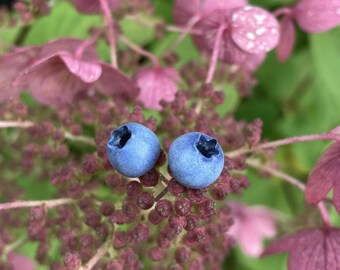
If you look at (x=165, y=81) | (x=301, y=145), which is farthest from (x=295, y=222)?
(x=165, y=81)

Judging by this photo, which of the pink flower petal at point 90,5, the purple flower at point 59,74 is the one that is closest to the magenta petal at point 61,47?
the purple flower at point 59,74

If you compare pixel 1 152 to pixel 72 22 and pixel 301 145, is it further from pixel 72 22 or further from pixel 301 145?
pixel 301 145

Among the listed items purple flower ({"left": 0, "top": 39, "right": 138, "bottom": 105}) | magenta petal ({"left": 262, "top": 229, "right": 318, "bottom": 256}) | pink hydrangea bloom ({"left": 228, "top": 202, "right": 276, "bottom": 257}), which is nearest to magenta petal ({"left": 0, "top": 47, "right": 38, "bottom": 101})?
purple flower ({"left": 0, "top": 39, "right": 138, "bottom": 105})

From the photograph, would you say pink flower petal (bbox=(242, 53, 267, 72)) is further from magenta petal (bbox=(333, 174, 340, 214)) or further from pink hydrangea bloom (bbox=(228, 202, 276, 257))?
pink hydrangea bloom (bbox=(228, 202, 276, 257))

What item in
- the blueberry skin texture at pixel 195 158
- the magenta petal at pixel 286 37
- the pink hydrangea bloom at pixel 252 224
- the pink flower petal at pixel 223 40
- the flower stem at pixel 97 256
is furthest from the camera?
the pink hydrangea bloom at pixel 252 224

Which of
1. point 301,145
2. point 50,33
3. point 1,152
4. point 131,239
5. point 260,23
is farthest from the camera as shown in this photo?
point 301,145

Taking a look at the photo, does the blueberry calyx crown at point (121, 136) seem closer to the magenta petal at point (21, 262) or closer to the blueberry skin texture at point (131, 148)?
the blueberry skin texture at point (131, 148)
